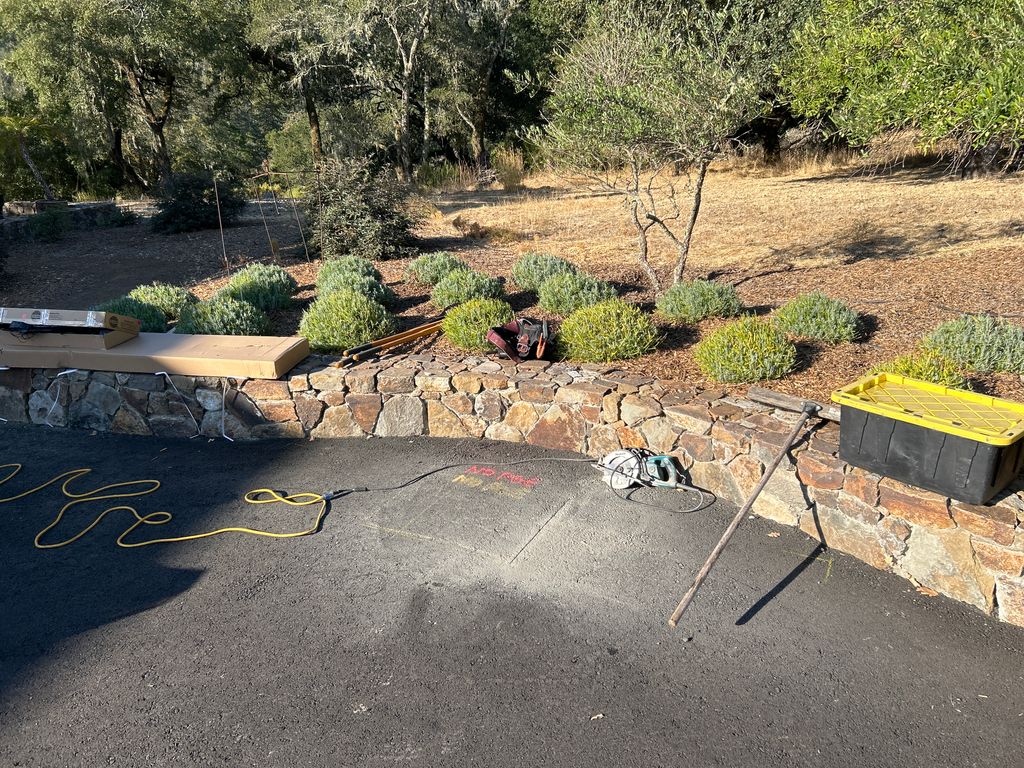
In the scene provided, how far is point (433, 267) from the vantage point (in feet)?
27.2

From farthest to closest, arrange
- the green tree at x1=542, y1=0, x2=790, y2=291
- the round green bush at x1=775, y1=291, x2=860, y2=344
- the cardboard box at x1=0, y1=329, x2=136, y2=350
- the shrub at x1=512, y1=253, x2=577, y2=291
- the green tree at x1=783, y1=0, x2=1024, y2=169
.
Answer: the shrub at x1=512, y1=253, x2=577, y2=291
the green tree at x1=542, y1=0, x2=790, y2=291
the cardboard box at x1=0, y1=329, x2=136, y2=350
the round green bush at x1=775, y1=291, x2=860, y2=344
the green tree at x1=783, y1=0, x2=1024, y2=169

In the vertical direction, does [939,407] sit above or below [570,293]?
above

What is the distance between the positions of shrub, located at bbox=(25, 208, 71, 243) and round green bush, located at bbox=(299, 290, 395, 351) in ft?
33.9

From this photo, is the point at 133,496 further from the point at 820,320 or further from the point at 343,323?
the point at 820,320

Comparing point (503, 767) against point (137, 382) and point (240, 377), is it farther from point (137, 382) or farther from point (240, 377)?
point (137, 382)

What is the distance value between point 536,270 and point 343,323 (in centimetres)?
242

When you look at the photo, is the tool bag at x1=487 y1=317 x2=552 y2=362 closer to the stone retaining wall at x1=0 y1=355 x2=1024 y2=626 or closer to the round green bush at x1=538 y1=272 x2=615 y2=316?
the stone retaining wall at x1=0 y1=355 x2=1024 y2=626

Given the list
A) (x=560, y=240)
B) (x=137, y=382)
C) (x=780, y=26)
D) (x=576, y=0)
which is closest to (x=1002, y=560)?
(x=137, y=382)

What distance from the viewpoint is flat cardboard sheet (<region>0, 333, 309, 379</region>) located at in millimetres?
5758

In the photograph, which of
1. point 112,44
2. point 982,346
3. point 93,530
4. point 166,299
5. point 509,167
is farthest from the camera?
point 509,167

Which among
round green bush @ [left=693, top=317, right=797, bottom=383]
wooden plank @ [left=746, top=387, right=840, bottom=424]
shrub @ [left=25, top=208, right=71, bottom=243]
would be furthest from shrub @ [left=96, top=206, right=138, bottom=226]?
wooden plank @ [left=746, top=387, right=840, bottom=424]

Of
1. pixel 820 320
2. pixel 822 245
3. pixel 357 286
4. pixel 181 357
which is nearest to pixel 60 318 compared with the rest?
pixel 181 357

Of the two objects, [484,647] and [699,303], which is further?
[699,303]

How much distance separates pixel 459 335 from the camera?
20.3 feet
